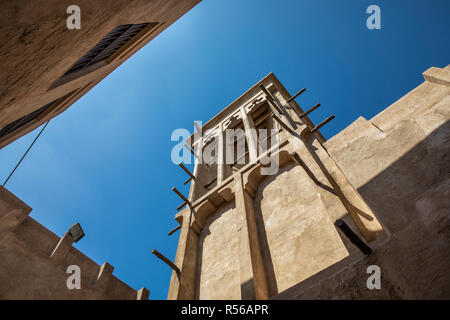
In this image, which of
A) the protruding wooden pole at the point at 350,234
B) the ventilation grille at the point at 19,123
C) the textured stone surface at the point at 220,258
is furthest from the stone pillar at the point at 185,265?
the ventilation grille at the point at 19,123

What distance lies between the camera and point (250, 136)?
1145 cm

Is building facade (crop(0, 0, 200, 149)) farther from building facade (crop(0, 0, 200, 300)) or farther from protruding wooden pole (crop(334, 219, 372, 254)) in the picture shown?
protruding wooden pole (crop(334, 219, 372, 254))

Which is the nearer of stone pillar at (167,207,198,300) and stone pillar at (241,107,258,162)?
stone pillar at (167,207,198,300)

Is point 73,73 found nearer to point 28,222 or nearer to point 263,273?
point 28,222

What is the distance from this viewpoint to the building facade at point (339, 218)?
3113 mm

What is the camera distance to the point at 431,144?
454 cm

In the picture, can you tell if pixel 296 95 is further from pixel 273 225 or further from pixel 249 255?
pixel 249 255

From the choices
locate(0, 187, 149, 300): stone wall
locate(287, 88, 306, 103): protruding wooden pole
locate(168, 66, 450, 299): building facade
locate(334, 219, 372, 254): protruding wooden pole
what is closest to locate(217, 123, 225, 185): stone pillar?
locate(168, 66, 450, 299): building facade

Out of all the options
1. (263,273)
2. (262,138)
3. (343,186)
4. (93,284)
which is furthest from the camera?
(262,138)

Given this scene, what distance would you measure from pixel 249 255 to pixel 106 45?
22.1 ft

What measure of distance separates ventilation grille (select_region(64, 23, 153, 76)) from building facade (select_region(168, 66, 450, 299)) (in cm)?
541

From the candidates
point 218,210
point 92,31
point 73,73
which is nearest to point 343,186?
point 218,210

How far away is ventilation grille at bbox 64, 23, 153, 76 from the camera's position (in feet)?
22.0
